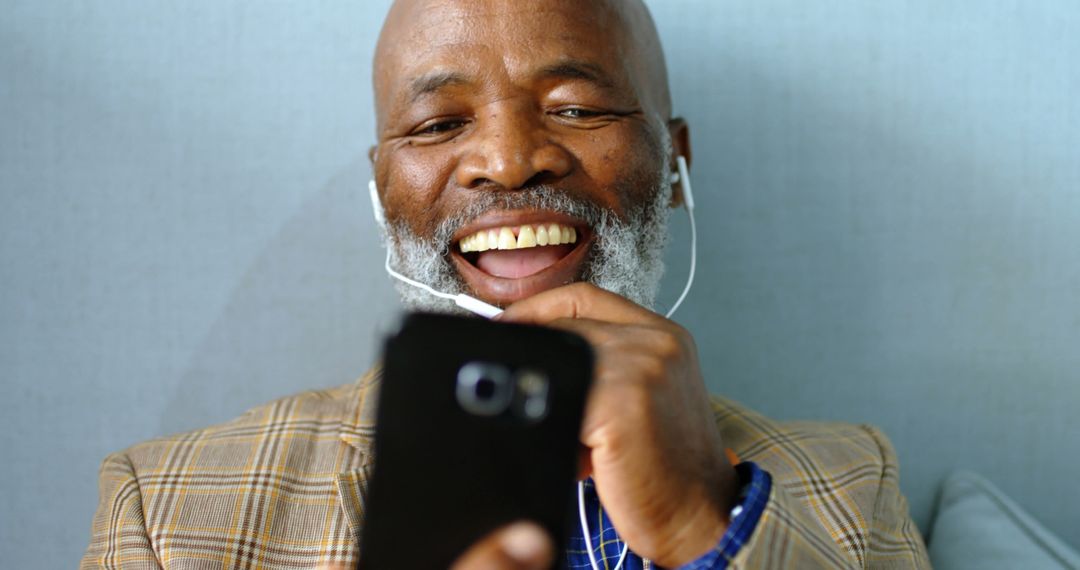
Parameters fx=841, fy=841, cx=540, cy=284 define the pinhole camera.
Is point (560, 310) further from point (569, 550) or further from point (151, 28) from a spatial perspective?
point (151, 28)

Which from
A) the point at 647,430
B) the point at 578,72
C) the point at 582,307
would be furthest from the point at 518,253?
the point at 647,430

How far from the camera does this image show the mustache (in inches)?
43.0

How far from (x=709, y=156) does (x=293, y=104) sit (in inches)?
30.4

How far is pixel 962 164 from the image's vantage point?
1.59 metres

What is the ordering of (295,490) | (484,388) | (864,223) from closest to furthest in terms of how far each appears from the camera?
(484,388)
(295,490)
(864,223)

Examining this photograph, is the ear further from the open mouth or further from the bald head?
the open mouth

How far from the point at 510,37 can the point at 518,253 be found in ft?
0.95

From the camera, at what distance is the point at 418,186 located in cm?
116

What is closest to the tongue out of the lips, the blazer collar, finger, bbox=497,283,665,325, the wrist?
the lips

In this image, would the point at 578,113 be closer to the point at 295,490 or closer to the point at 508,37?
the point at 508,37

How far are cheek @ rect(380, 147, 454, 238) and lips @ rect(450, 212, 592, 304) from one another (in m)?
0.05

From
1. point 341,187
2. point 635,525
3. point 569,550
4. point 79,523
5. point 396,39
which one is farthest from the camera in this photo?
point 341,187

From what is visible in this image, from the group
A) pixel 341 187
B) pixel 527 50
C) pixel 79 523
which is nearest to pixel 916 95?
pixel 527 50

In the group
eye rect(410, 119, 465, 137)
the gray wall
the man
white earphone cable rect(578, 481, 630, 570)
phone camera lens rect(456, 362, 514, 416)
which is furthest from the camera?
the gray wall
